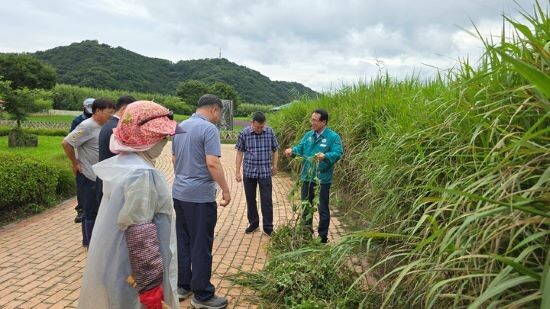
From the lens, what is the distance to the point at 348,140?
6.97 meters

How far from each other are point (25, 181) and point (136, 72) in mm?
60549

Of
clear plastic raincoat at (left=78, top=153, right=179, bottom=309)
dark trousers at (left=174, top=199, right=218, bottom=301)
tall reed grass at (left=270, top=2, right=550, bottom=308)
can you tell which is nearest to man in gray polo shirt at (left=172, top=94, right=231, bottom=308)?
dark trousers at (left=174, top=199, right=218, bottom=301)

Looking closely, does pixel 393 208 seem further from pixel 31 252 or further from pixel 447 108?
pixel 31 252

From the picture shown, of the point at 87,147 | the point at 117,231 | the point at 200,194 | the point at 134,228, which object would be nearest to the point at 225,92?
the point at 87,147

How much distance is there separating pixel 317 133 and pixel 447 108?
2.43 meters

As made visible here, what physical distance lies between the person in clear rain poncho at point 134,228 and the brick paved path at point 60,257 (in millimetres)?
1794

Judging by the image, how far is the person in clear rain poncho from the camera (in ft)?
6.50

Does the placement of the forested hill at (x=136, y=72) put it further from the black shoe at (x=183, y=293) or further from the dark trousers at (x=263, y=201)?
the black shoe at (x=183, y=293)

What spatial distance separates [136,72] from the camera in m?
63.1

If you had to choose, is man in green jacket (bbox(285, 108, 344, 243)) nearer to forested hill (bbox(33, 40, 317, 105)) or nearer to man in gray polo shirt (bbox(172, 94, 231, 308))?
man in gray polo shirt (bbox(172, 94, 231, 308))

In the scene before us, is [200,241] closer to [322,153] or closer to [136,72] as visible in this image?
[322,153]

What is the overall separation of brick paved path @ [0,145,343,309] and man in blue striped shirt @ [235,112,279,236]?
281mm

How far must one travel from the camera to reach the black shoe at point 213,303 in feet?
11.9

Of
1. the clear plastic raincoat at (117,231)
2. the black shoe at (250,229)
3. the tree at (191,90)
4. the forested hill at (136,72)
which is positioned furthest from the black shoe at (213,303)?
the tree at (191,90)
